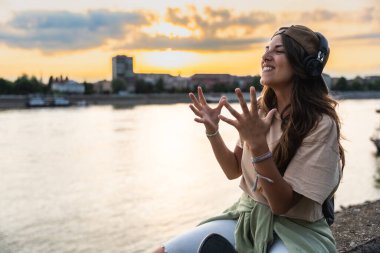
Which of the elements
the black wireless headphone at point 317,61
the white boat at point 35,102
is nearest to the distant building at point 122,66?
the white boat at point 35,102

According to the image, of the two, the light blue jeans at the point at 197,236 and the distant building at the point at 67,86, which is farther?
the distant building at the point at 67,86

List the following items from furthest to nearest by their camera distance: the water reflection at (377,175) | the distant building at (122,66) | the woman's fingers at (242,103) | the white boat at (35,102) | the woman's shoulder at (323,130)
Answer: the distant building at (122,66)
the white boat at (35,102)
the water reflection at (377,175)
the woman's shoulder at (323,130)
the woman's fingers at (242,103)

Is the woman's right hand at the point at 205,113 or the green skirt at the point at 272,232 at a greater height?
the woman's right hand at the point at 205,113

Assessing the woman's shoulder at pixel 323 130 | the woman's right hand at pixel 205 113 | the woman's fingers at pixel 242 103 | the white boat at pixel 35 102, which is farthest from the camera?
the white boat at pixel 35 102

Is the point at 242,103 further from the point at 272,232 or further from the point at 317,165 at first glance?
the point at 272,232

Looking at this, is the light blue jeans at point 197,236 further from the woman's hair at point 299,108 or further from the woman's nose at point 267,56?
the woman's nose at point 267,56

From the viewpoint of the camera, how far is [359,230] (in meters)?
3.47

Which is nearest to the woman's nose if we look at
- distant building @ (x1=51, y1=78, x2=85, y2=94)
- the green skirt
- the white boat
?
the green skirt

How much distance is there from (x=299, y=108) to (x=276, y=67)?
0.18 m

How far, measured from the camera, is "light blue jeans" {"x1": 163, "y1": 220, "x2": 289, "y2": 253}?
1.80 m

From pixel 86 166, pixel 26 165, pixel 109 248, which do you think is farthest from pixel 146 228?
pixel 26 165

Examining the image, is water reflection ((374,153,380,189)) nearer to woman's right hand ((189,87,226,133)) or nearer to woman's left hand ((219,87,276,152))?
woman's right hand ((189,87,226,133))

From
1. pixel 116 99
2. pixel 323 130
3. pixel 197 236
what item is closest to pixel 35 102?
pixel 116 99

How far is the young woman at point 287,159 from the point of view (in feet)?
5.23
